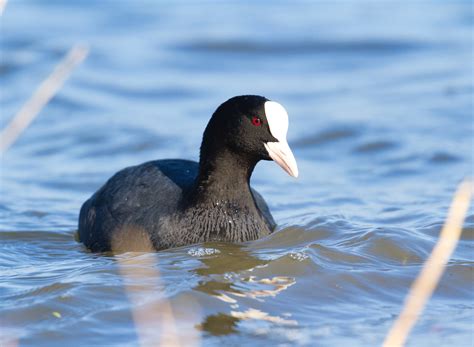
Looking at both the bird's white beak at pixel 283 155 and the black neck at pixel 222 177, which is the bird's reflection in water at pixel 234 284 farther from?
the bird's white beak at pixel 283 155

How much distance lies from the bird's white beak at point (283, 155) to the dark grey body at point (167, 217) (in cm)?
43

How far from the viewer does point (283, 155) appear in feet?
19.0

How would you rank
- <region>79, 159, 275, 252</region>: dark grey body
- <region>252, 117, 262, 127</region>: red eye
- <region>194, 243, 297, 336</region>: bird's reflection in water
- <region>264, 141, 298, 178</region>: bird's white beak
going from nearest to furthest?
<region>194, 243, 297, 336</region>: bird's reflection in water < <region>264, 141, 298, 178</region>: bird's white beak < <region>252, 117, 262, 127</region>: red eye < <region>79, 159, 275, 252</region>: dark grey body

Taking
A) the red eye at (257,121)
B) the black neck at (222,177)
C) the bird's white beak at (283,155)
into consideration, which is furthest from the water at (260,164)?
the red eye at (257,121)

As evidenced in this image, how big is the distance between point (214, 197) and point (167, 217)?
32 centimetres

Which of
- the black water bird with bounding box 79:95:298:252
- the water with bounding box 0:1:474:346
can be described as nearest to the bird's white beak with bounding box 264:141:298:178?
the black water bird with bounding box 79:95:298:252

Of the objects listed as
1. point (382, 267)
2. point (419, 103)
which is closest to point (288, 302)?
point (382, 267)

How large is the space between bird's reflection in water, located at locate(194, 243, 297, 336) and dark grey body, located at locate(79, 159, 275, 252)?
0.44 feet

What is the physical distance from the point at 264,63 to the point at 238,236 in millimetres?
7944

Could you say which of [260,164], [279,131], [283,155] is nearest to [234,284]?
[283,155]

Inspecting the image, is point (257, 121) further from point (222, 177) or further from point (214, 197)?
point (214, 197)

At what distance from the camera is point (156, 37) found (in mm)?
15117

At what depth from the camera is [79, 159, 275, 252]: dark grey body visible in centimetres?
610

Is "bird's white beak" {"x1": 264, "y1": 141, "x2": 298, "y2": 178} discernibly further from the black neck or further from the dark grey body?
the dark grey body
